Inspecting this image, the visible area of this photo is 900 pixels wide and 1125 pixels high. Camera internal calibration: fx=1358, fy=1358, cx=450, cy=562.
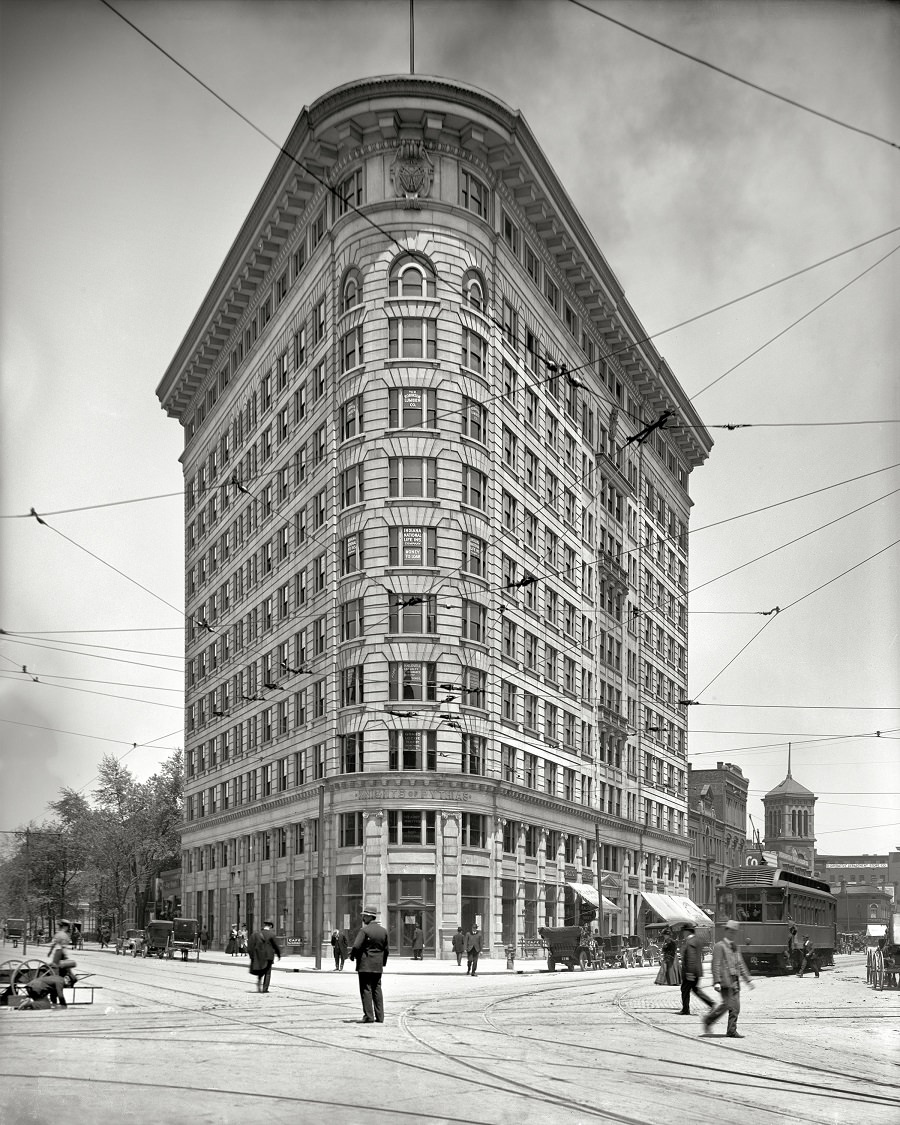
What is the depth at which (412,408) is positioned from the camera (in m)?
57.9

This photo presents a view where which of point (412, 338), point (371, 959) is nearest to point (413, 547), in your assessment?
point (412, 338)

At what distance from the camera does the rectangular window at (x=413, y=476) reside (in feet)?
189

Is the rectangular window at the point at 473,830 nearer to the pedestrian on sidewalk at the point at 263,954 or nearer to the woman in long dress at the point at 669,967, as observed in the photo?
the woman in long dress at the point at 669,967

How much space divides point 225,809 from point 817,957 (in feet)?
122

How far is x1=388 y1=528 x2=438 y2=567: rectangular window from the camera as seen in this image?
188ft

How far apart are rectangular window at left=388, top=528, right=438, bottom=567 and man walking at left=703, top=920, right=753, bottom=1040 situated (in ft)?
118

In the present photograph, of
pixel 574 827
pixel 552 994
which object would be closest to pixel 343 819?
pixel 574 827

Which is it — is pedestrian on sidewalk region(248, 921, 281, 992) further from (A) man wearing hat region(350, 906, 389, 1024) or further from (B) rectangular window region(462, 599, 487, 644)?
(B) rectangular window region(462, 599, 487, 644)

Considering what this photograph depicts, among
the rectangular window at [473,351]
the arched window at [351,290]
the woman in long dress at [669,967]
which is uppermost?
the arched window at [351,290]

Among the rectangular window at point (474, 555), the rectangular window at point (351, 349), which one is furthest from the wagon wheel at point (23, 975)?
the rectangular window at point (351, 349)

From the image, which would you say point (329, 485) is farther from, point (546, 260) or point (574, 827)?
point (574, 827)

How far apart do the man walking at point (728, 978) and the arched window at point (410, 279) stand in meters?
40.4

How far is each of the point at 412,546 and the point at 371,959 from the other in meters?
36.9

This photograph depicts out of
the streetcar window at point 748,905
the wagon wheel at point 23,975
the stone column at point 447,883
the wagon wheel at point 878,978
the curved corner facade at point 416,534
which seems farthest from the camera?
the curved corner facade at point 416,534
